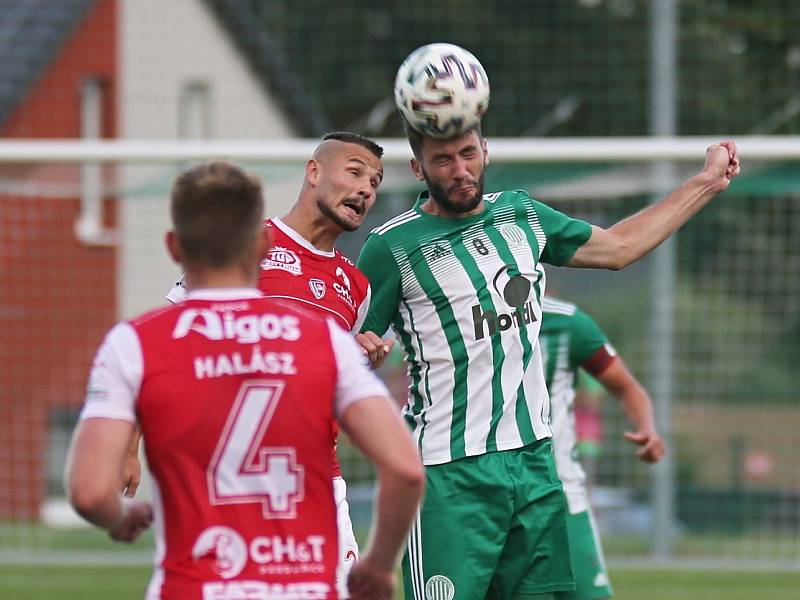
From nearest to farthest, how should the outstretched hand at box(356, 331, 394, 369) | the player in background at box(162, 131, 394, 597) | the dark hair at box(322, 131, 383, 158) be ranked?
the outstretched hand at box(356, 331, 394, 369) → the player in background at box(162, 131, 394, 597) → the dark hair at box(322, 131, 383, 158)

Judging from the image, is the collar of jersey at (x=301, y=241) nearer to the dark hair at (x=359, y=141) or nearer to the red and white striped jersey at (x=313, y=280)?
the red and white striped jersey at (x=313, y=280)

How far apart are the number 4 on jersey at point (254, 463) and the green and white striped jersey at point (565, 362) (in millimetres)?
3236

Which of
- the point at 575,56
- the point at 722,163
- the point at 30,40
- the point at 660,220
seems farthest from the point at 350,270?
the point at 30,40

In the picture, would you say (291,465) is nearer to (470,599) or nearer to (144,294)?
(470,599)

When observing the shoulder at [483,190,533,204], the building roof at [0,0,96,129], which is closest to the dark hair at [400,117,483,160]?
the shoulder at [483,190,533,204]

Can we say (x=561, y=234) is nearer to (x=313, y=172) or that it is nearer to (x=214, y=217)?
(x=313, y=172)

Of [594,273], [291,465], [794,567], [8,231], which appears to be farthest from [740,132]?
[291,465]

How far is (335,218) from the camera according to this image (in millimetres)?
4777

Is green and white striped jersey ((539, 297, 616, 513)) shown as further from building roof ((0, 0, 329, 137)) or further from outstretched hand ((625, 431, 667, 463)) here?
building roof ((0, 0, 329, 137))

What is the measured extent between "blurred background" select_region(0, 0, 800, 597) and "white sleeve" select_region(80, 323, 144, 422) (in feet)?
20.2

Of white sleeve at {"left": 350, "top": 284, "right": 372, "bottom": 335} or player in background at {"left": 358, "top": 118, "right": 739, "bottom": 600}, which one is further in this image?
white sleeve at {"left": 350, "top": 284, "right": 372, "bottom": 335}

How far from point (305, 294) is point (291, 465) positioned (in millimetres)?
1754

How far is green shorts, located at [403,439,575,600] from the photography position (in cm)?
452

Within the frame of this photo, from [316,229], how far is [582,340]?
171 cm
